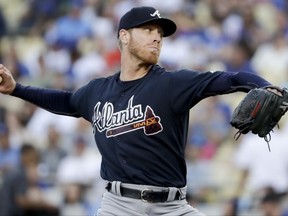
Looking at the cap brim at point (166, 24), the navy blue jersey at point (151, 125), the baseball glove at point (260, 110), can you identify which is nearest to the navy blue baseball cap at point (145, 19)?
the cap brim at point (166, 24)

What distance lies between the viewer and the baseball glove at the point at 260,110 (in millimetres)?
4676

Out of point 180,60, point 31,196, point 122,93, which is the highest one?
point 122,93

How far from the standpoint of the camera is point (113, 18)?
13305 millimetres

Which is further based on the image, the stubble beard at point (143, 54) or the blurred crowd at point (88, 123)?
the blurred crowd at point (88, 123)

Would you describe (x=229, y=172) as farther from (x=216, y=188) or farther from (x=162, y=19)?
(x=162, y=19)

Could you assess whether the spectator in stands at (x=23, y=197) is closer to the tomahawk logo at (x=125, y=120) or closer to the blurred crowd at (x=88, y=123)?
the blurred crowd at (x=88, y=123)

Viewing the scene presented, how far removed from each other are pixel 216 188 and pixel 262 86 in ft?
16.3

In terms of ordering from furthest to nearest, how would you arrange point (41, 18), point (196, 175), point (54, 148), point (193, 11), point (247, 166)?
point (41, 18), point (193, 11), point (54, 148), point (196, 175), point (247, 166)

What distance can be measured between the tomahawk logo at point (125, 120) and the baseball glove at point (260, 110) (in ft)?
1.80

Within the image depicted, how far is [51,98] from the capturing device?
5.92 metres

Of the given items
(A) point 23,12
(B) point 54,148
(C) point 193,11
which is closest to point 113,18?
(C) point 193,11

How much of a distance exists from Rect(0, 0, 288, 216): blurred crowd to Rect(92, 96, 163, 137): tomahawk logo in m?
3.56

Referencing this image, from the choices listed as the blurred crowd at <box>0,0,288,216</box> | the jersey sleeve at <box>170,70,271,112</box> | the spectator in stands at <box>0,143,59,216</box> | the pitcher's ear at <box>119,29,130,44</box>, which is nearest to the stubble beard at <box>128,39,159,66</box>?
the pitcher's ear at <box>119,29,130,44</box>

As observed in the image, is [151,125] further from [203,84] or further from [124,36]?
[124,36]
